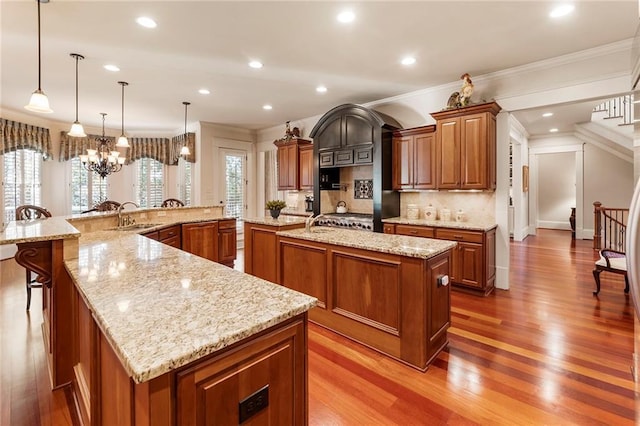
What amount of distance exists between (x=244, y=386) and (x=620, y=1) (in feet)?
12.8

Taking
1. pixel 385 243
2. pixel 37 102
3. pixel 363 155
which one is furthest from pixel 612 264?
pixel 37 102

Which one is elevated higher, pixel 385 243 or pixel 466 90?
pixel 466 90

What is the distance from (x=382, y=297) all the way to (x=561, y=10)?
2934 millimetres

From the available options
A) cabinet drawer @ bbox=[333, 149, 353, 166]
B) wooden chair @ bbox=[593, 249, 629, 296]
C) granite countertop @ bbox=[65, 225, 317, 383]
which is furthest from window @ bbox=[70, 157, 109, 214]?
wooden chair @ bbox=[593, 249, 629, 296]

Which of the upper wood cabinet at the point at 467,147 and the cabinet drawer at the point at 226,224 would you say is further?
the cabinet drawer at the point at 226,224

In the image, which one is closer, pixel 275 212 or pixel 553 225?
pixel 275 212

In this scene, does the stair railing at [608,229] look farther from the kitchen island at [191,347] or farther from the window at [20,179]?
the window at [20,179]

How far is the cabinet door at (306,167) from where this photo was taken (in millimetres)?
→ 6027

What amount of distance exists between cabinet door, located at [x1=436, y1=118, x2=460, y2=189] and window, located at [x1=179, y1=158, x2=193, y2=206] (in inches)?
225

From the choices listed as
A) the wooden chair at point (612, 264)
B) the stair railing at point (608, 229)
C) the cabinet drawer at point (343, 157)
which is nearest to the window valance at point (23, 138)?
the cabinet drawer at point (343, 157)

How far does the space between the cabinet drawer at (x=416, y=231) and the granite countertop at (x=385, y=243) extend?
4.63ft

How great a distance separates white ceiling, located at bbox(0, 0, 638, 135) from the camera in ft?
8.49

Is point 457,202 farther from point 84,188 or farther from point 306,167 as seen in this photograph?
point 84,188

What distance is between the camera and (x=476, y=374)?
7.18 feet
